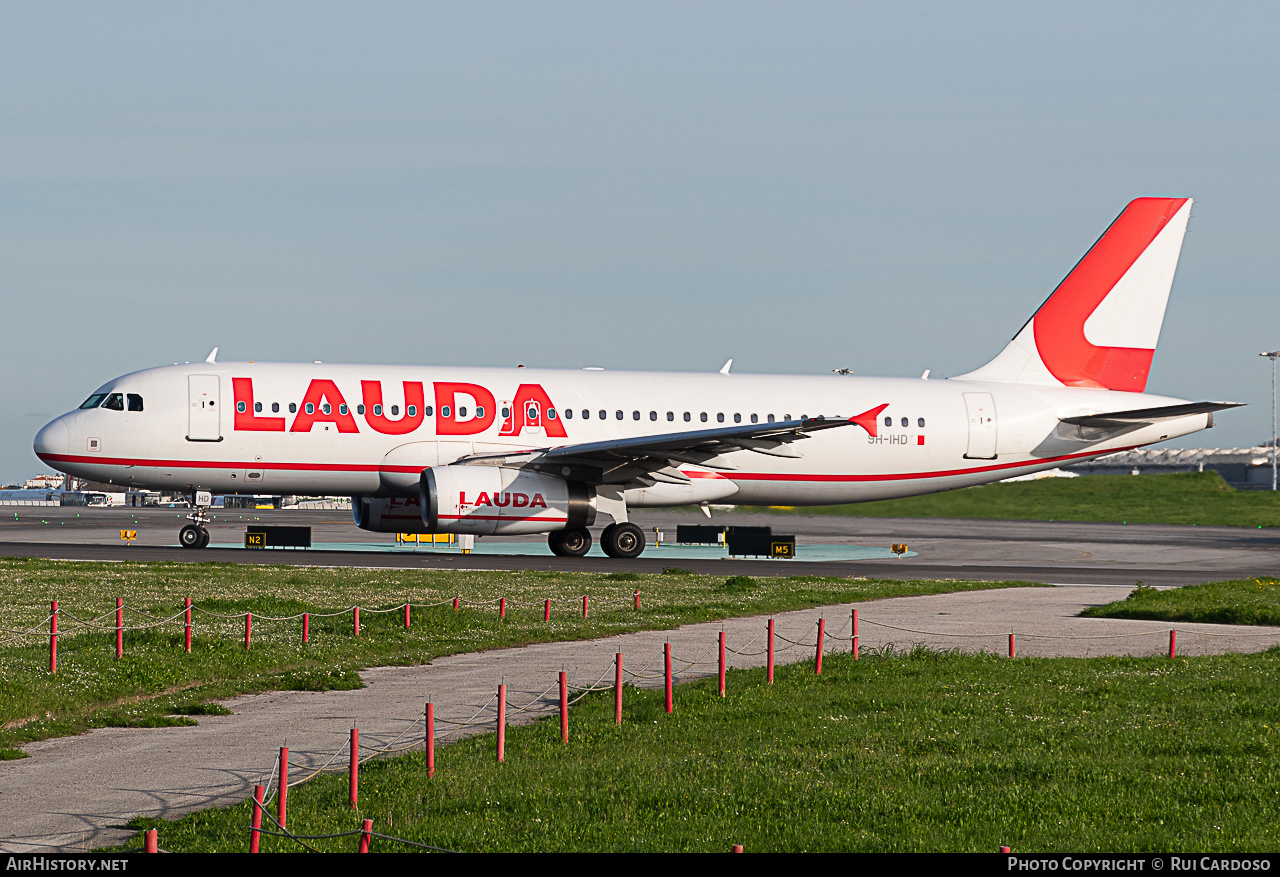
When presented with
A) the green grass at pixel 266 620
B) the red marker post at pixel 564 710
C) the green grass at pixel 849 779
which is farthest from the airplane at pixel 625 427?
the red marker post at pixel 564 710

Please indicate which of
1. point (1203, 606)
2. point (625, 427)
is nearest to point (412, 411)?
point (625, 427)

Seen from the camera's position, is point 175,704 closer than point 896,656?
Yes

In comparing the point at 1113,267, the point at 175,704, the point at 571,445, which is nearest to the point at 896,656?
the point at 175,704

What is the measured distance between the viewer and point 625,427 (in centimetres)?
3738

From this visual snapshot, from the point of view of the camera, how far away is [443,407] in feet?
117

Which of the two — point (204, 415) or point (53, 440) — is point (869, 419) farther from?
point (53, 440)

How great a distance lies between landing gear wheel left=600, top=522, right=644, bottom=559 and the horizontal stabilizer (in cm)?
1394

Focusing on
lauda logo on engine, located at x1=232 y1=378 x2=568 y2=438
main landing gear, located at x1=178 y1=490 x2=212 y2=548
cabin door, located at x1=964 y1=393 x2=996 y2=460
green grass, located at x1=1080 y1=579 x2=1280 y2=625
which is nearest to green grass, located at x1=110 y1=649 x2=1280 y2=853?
green grass, located at x1=1080 y1=579 x2=1280 y2=625

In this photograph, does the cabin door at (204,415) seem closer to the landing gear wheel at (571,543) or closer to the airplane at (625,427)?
the airplane at (625,427)

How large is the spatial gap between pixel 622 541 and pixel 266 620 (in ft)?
→ 55.6

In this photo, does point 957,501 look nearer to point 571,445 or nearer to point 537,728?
point 571,445

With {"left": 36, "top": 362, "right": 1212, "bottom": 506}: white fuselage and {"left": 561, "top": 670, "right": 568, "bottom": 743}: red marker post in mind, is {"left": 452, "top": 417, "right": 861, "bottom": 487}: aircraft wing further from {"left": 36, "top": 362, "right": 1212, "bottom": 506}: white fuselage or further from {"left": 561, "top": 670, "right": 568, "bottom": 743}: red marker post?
{"left": 561, "top": 670, "right": 568, "bottom": 743}: red marker post

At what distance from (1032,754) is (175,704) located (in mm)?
9260

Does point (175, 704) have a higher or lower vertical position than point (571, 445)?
lower
